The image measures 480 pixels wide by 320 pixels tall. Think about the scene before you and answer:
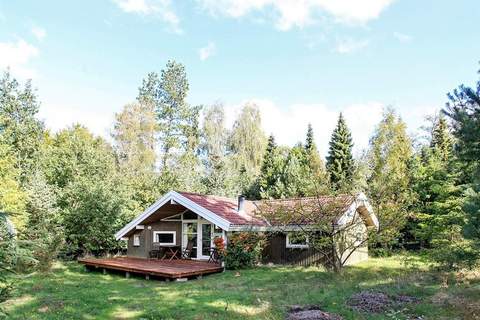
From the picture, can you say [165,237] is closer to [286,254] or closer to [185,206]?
[185,206]

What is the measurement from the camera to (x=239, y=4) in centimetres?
1377

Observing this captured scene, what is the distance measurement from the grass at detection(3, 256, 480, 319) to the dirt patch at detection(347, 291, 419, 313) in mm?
223

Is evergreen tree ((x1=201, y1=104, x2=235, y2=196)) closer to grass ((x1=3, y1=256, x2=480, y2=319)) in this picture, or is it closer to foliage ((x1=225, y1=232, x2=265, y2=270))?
foliage ((x1=225, y1=232, x2=265, y2=270))

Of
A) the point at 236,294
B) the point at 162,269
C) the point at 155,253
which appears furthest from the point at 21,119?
the point at 236,294

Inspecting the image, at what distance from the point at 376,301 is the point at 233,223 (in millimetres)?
7606

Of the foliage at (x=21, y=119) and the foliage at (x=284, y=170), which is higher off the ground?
the foliage at (x=21, y=119)

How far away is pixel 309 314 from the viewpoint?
7.68 metres

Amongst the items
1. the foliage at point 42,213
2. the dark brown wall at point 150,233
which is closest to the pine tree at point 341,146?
the dark brown wall at point 150,233

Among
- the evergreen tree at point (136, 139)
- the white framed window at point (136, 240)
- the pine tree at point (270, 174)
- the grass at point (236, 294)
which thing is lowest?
the grass at point (236, 294)

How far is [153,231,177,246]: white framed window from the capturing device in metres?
18.5

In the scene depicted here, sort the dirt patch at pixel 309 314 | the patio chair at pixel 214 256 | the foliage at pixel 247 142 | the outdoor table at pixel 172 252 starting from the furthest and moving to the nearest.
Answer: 1. the foliage at pixel 247 142
2. the outdoor table at pixel 172 252
3. the patio chair at pixel 214 256
4. the dirt patch at pixel 309 314

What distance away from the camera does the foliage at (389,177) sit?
42.5 feet

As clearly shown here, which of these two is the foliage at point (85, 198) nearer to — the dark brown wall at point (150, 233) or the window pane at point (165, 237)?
the dark brown wall at point (150, 233)

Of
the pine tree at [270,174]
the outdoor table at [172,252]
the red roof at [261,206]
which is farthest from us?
the pine tree at [270,174]
